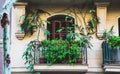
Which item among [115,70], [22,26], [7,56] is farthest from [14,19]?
[7,56]

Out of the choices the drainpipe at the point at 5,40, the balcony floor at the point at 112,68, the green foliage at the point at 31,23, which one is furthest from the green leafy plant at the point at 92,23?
the drainpipe at the point at 5,40

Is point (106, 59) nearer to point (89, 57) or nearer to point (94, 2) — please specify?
point (89, 57)

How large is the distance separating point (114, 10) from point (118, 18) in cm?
37

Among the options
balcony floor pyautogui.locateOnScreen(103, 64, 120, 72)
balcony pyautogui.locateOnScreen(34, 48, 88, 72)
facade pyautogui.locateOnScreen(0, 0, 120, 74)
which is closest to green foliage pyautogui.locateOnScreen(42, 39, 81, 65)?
balcony pyautogui.locateOnScreen(34, 48, 88, 72)

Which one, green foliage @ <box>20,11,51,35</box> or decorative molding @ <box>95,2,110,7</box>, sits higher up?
decorative molding @ <box>95,2,110,7</box>

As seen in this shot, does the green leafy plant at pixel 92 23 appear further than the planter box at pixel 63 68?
Yes

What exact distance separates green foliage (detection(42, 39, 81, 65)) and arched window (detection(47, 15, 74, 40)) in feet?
2.92

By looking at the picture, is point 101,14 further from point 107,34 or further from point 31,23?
point 31,23

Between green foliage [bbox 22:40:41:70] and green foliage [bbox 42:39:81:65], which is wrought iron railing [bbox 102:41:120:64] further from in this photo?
green foliage [bbox 22:40:41:70]

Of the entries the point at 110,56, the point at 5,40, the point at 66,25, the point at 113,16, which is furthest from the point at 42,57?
the point at 5,40

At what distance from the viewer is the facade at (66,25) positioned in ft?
63.7

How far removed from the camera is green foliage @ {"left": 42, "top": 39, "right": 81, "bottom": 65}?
19438 millimetres

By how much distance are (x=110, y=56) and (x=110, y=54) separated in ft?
0.26

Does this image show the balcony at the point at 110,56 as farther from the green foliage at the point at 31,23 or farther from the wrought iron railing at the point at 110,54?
the green foliage at the point at 31,23
